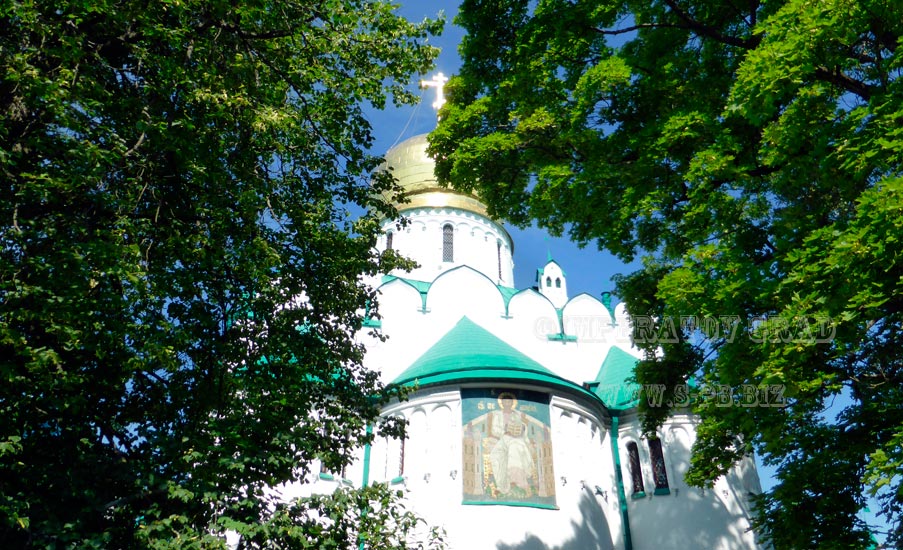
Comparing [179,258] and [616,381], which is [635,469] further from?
[179,258]

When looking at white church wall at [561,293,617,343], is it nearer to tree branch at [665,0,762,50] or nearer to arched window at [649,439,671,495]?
arched window at [649,439,671,495]

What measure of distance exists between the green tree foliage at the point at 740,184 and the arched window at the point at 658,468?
7.81 m

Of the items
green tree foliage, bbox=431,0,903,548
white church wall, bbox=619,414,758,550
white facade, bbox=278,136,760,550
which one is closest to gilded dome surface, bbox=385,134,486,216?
white facade, bbox=278,136,760,550

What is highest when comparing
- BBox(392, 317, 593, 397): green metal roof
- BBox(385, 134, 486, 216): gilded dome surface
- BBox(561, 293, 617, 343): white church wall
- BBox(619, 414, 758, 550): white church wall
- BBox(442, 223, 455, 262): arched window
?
BBox(385, 134, 486, 216): gilded dome surface

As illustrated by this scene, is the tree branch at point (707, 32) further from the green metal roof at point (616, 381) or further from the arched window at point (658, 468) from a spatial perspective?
the arched window at point (658, 468)

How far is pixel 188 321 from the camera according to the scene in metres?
6.48

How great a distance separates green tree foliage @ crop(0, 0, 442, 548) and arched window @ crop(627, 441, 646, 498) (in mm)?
10048

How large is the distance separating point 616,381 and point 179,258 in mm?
13618

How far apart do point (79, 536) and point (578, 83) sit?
6.33m

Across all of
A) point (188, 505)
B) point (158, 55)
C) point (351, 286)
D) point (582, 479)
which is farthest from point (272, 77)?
point (582, 479)

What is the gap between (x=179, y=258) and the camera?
621 cm

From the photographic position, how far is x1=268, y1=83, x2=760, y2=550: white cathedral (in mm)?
13359

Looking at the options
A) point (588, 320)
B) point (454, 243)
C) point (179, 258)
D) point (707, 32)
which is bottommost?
point (179, 258)

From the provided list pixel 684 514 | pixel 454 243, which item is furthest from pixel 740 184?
pixel 454 243
